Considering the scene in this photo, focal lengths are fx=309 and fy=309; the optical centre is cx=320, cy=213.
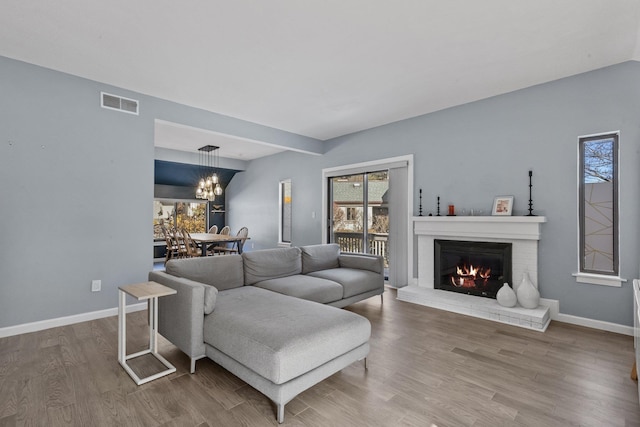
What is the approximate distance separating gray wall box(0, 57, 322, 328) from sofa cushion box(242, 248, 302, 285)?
1529 mm

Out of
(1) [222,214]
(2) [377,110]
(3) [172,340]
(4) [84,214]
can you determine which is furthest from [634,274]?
(1) [222,214]

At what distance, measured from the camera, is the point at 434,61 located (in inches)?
124

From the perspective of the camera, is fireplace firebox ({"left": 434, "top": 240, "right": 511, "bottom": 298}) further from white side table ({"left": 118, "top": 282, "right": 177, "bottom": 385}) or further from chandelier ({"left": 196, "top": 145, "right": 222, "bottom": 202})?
chandelier ({"left": 196, "top": 145, "right": 222, "bottom": 202})

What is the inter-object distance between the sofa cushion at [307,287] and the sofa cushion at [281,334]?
645 mm

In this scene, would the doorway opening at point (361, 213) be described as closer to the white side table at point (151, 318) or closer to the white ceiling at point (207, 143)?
the white ceiling at point (207, 143)

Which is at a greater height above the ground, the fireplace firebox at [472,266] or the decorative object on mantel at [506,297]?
the fireplace firebox at [472,266]

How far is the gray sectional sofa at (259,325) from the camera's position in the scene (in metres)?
1.85

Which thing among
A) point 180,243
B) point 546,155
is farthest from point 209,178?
point 546,155

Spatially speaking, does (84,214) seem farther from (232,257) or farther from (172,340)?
(172,340)

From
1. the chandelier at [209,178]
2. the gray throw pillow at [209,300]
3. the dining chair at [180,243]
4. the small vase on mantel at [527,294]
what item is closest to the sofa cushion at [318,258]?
the gray throw pillow at [209,300]

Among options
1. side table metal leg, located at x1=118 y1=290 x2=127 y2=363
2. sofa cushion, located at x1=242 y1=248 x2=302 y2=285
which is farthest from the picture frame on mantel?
side table metal leg, located at x1=118 y1=290 x2=127 y2=363

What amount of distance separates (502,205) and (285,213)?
4.81m

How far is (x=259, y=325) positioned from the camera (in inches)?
81.6

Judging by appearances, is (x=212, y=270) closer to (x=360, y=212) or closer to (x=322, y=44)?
(x=322, y=44)
